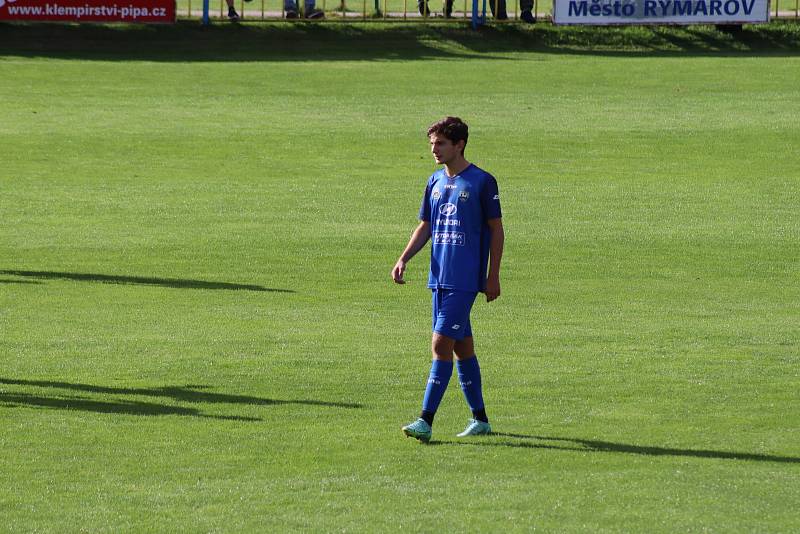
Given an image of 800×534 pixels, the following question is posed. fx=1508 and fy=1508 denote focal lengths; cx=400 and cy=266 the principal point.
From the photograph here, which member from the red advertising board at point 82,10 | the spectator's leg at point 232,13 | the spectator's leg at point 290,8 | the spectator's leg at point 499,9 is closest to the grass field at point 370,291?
the red advertising board at point 82,10

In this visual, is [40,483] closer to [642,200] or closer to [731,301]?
[731,301]

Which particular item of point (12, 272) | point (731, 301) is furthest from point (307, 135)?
point (731, 301)

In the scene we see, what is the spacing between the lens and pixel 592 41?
37.1 metres

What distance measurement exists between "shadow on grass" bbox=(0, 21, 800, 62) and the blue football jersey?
85.4ft

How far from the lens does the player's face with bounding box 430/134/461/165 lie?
892 cm

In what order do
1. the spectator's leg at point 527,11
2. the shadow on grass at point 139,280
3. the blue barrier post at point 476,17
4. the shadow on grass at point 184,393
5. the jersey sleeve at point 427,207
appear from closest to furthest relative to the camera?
the jersey sleeve at point 427,207
the shadow on grass at point 184,393
the shadow on grass at point 139,280
the blue barrier post at point 476,17
the spectator's leg at point 527,11

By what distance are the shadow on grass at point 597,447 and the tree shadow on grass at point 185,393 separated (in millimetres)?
1276

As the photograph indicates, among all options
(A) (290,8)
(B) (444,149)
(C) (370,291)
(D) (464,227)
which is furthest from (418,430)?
(A) (290,8)

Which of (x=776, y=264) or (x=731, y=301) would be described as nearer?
(x=731, y=301)

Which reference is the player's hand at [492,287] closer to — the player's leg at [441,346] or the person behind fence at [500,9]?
the player's leg at [441,346]

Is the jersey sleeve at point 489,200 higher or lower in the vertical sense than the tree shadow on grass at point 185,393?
higher

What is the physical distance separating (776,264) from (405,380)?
24.1 ft

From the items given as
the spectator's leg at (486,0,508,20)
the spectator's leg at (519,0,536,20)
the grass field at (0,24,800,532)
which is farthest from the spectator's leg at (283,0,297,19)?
the spectator's leg at (519,0,536,20)

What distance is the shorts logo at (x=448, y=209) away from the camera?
29.7ft
